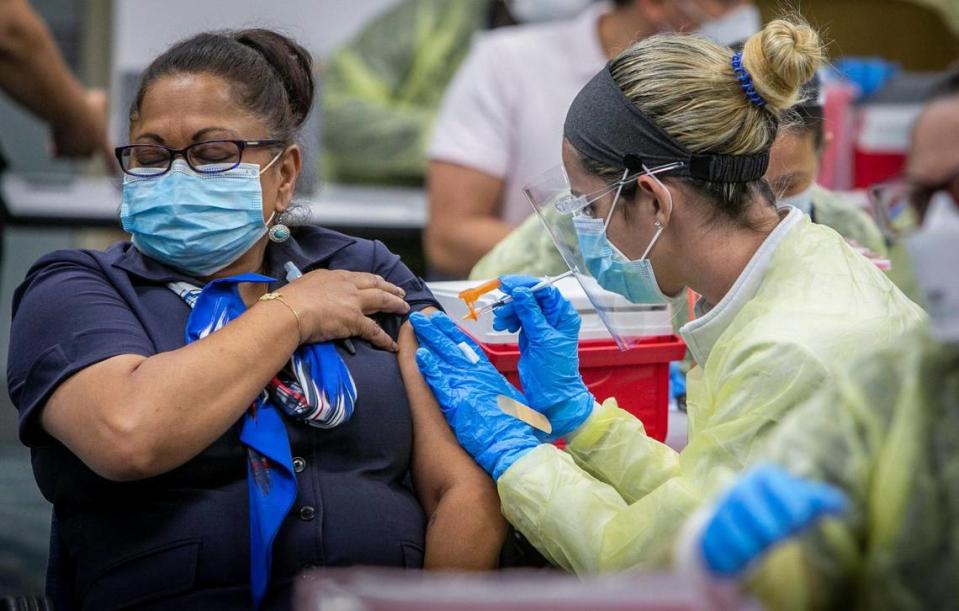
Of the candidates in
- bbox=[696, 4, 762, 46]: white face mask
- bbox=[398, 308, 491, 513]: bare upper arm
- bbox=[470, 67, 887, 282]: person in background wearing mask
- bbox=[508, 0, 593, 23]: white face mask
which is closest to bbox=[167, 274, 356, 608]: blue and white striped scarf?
bbox=[398, 308, 491, 513]: bare upper arm

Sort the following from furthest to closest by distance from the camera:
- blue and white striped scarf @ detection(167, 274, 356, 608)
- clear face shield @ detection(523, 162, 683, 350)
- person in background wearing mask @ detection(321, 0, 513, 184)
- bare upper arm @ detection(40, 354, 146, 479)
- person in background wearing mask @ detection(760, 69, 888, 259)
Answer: person in background wearing mask @ detection(321, 0, 513, 184) < person in background wearing mask @ detection(760, 69, 888, 259) < clear face shield @ detection(523, 162, 683, 350) < blue and white striped scarf @ detection(167, 274, 356, 608) < bare upper arm @ detection(40, 354, 146, 479)

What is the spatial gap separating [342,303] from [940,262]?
108 cm

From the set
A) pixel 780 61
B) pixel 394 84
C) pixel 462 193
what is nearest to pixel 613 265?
pixel 780 61

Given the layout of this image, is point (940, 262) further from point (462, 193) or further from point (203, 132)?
point (462, 193)

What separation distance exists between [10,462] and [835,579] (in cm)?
309

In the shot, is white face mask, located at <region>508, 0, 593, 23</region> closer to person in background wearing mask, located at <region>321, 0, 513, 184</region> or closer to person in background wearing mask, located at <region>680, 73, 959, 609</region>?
person in background wearing mask, located at <region>321, 0, 513, 184</region>

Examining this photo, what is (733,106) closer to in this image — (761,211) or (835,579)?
(761,211)

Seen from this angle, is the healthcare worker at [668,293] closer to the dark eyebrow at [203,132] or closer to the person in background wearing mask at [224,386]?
the person in background wearing mask at [224,386]

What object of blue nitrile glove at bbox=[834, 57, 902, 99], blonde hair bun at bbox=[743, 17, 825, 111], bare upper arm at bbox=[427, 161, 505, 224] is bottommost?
bare upper arm at bbox=[427, 161, 505, 224]

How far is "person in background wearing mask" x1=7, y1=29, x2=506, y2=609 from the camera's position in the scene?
184 centimetres

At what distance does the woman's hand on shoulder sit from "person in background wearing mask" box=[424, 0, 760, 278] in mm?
1528

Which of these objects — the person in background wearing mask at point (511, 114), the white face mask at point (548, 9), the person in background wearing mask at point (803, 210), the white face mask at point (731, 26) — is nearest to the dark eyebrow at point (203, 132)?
the person in background wearing mask at point (803, 210)

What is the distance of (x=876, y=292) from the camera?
1.93 meters

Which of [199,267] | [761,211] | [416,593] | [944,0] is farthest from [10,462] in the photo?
[944,0]
